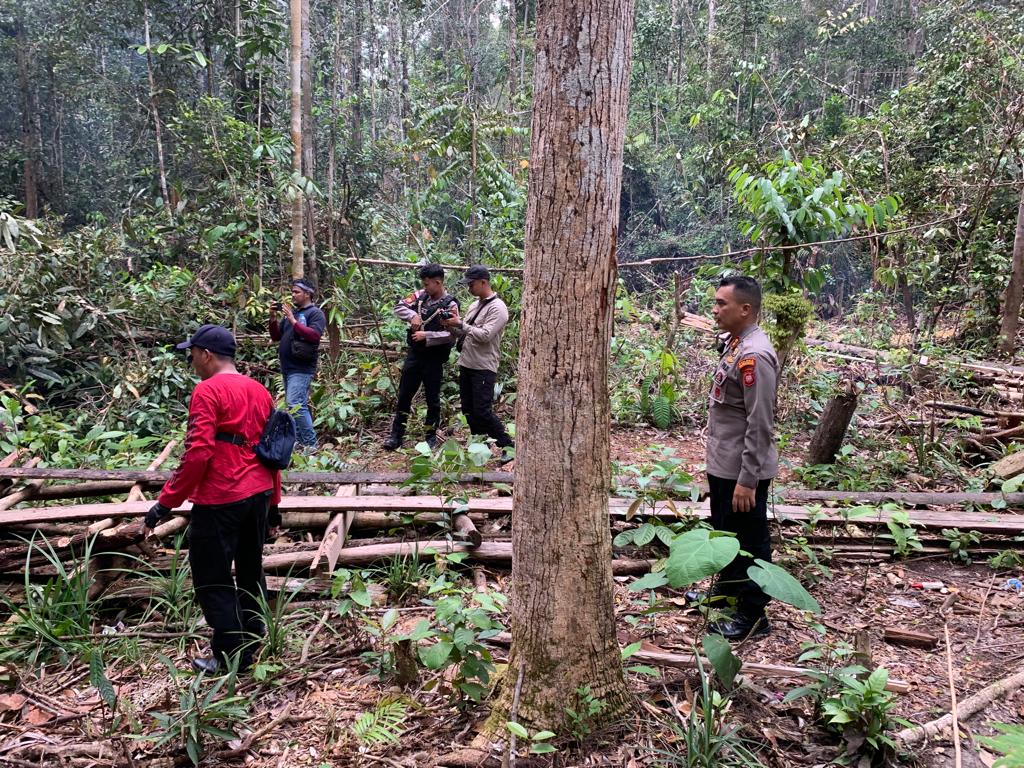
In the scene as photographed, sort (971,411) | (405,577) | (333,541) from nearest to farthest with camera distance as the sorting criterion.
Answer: (405,577)
(333,541)
(971,411)

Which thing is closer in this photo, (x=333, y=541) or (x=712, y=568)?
(x=712, y=568)

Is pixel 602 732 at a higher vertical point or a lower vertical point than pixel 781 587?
lower

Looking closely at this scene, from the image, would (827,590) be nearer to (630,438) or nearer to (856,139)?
(630,438)

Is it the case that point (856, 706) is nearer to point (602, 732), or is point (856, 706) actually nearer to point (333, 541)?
point (602, 732)

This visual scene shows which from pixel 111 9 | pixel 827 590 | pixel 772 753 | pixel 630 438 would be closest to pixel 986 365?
pixel 630 438

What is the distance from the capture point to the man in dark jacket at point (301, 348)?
6848 millimetres

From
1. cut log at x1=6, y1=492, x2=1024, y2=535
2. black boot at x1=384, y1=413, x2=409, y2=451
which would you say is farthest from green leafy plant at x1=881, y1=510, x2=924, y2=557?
black boot at x1=384, y1=413, x2=409, y2=451

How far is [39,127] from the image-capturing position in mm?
21516

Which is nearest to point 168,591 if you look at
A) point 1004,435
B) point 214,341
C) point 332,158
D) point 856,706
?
point 214,341

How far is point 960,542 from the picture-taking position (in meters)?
4.79

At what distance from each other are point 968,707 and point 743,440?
149cm

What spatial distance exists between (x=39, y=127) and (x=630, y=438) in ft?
75.5

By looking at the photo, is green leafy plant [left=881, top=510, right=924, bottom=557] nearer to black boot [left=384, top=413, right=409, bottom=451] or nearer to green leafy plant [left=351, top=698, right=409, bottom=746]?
green leafy plant [left=351, top=698, right=409, bottom=746]

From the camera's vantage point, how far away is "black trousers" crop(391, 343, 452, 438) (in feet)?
22.4
